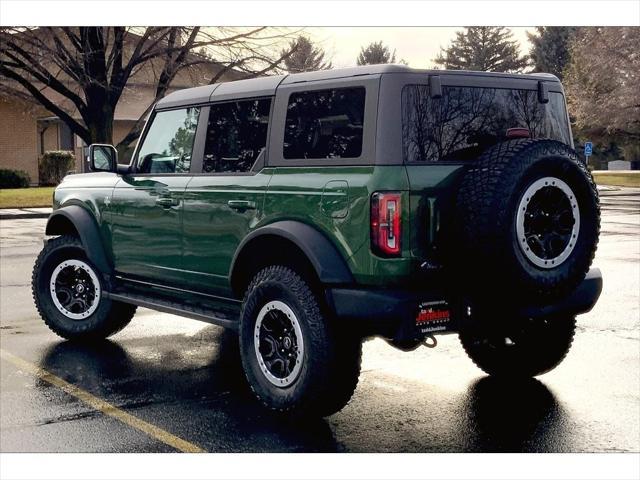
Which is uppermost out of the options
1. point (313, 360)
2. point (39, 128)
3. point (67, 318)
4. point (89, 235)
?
point (39, 128)

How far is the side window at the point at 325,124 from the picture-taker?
4.96 metres

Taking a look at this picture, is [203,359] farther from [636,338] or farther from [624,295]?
[624,295]

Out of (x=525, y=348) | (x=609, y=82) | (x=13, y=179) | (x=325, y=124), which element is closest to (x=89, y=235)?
(x=325, y=124)

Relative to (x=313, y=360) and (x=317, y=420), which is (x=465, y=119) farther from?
(x=317, y=420)

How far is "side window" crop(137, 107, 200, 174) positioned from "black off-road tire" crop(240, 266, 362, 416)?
164cm

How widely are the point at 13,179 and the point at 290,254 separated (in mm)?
29109

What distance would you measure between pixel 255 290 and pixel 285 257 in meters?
0.28

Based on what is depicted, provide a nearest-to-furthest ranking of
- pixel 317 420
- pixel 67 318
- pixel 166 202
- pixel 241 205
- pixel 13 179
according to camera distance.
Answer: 1. pixel 317 420
2. pixel 241 205
3. pixel 166 202
4. pixel 67 318
5. pixel 13 179

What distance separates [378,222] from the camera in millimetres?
4660

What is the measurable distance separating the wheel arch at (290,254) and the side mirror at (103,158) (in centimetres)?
193

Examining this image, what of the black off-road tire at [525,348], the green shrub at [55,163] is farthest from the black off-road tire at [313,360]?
the green shrub at [55,163]

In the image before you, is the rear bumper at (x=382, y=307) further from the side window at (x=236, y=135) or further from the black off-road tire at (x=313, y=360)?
the side window at (x=236, y=135)

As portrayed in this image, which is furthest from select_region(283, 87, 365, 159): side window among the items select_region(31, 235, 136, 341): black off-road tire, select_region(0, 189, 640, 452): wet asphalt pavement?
select_region(31, 235, 136, 341): black off-road tire

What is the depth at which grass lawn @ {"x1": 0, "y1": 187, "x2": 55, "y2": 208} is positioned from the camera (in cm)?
2533
